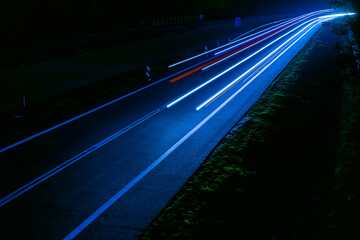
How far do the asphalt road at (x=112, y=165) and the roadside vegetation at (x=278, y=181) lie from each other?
26.7 inches

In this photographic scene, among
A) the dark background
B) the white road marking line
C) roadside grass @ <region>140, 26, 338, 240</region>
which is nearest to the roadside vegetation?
roadside grass @ <region>140, 26, 338, 240</region>

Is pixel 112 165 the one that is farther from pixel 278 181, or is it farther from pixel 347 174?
pixel 347 174

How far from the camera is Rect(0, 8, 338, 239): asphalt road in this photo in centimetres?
830

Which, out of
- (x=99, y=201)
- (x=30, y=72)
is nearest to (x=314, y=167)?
(x=99, y=201)

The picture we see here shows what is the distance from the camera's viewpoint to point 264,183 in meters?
10.9

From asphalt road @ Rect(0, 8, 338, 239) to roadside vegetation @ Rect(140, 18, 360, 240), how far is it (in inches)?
26.7

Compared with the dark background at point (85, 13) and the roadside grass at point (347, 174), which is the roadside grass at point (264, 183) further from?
the dark background at point (85, 13)

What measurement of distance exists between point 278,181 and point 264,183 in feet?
2.58

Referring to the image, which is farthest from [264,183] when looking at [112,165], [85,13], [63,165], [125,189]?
[85,13]

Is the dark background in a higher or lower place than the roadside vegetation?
higher

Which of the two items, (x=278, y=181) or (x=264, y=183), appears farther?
(x=278, y=181)

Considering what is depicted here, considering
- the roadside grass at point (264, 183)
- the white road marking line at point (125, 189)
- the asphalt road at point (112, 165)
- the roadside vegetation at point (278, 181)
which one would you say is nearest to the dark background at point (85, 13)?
the asphalt road at point (112, 165)

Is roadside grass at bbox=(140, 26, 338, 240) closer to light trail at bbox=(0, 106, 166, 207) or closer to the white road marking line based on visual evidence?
the white road marking line

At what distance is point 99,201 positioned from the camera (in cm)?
912
